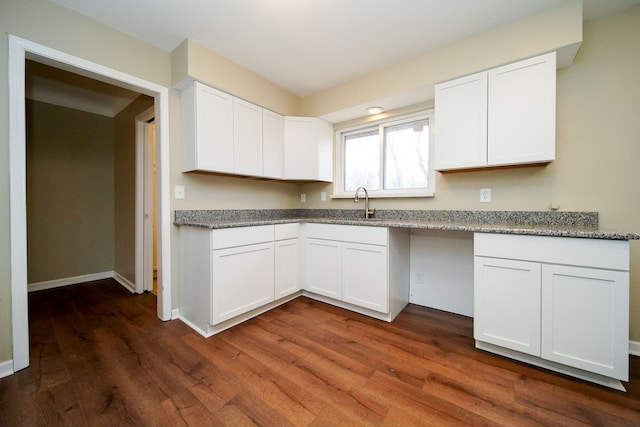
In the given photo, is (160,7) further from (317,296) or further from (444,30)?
(317,296)

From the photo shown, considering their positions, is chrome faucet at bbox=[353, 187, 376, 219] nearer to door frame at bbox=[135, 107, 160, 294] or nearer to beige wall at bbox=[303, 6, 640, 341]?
beige wall at bbox=[303, 6, 640, 341]

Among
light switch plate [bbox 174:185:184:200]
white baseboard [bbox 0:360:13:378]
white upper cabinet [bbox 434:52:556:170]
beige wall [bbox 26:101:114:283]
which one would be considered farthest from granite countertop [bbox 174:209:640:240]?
beige wall [bbox 26:101:114:283]

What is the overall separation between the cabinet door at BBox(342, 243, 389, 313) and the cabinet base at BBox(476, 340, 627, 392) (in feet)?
2.47

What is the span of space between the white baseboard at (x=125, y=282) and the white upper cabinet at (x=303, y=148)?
2.27m

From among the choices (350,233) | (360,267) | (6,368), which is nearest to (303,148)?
(350,233)

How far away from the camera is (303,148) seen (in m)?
2.91

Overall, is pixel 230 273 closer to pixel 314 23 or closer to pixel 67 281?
pixel 314 23

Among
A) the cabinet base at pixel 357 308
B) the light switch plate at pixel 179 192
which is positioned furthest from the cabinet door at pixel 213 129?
the cabinet base at pixel 357 308

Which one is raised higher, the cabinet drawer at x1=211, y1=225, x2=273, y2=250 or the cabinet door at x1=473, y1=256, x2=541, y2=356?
the cabinet drawer at x1=211, y1=225, x2=273, y2=250

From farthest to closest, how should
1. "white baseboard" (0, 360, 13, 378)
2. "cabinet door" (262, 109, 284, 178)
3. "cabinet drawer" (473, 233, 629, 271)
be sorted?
1. "cabinet door" (262, 109, 284, 178)
2. "white baseboard" (0, 360, 13, 378)
3. "cabinet drawer" (473, 233, 629, 271)

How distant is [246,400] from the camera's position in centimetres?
128

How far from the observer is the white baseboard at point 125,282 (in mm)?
2927

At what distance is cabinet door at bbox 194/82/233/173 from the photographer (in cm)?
210

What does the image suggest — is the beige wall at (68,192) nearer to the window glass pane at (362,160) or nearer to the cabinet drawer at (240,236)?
the cabinet drawer at (240,236)
